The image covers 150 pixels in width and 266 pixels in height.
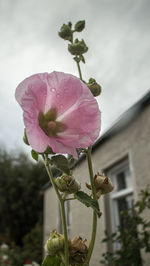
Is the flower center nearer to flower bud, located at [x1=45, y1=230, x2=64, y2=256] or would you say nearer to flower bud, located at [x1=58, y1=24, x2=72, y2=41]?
flower bud, located at [x1=45, y1=230, x2=64, y2=256]

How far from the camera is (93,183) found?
45cm

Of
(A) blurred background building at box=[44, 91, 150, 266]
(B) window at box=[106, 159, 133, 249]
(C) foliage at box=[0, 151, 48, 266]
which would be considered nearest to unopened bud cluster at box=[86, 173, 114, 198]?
(A) blurred background building at box=[44, 91, 150, 266]

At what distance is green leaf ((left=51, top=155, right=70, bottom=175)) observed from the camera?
380mm

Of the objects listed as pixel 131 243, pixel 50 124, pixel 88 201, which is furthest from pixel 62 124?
pixel 131 243

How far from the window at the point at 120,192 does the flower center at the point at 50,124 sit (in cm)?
285

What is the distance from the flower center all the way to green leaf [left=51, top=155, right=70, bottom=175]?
0.04 m

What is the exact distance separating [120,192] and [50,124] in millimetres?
3084

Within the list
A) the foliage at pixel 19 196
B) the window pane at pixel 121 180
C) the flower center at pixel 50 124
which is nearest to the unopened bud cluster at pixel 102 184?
the flower center at pixel 50 124

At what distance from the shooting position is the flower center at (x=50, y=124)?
384mm

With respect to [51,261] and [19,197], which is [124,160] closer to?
[51,261]

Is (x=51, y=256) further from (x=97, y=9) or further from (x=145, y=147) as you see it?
(x=145, y=147)

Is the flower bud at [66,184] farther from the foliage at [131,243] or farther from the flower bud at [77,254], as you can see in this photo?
the foliage at [131,243]

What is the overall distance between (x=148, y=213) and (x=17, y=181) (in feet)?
→ 32.8

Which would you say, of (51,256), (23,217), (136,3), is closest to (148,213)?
(136,3)
